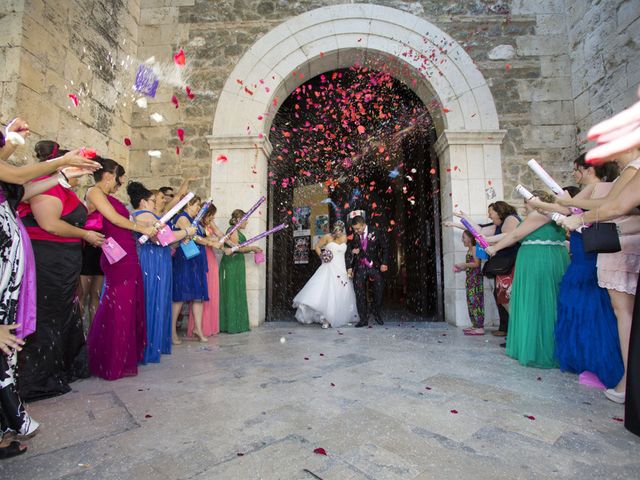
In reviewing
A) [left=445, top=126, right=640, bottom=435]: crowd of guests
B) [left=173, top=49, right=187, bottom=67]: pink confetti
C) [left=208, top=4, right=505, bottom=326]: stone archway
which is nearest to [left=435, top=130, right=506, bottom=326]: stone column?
[left=208, top=4, right=505, bottom=326]: stone archway

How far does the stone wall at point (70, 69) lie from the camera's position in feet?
11.7

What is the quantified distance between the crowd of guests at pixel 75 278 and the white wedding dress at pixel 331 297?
62.3 inches

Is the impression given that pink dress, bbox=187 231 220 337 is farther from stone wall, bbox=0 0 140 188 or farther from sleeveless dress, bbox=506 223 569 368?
sleeveless dress, bbox=506 223 569 368

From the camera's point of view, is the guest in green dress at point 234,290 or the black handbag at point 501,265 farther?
the guest in green dress at point 234,290

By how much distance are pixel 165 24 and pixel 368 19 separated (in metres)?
3.12

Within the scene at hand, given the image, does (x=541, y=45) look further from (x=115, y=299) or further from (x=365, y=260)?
(x=115, y=299)

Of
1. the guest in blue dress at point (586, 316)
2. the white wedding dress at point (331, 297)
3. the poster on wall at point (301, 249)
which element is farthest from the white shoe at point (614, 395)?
the poster on wall at point (301, 249)

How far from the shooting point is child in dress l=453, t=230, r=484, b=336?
14.4ft

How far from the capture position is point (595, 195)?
2.41 m

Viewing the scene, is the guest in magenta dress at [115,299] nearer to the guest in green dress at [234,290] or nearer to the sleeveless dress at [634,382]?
the guest in green dress at [234,290]

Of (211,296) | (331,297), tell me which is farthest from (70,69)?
(331,297)

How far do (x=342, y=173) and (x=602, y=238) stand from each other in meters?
8.10

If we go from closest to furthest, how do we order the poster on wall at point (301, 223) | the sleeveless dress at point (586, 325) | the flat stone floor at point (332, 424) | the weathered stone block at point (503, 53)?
the flat stone floor at point (332, 424), the sleeveless dress at point (586, 325), the weathered stone block at point (503, 53), the poster on wall at point (301, 223)

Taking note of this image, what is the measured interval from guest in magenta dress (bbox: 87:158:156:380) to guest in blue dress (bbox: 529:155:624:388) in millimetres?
3121
